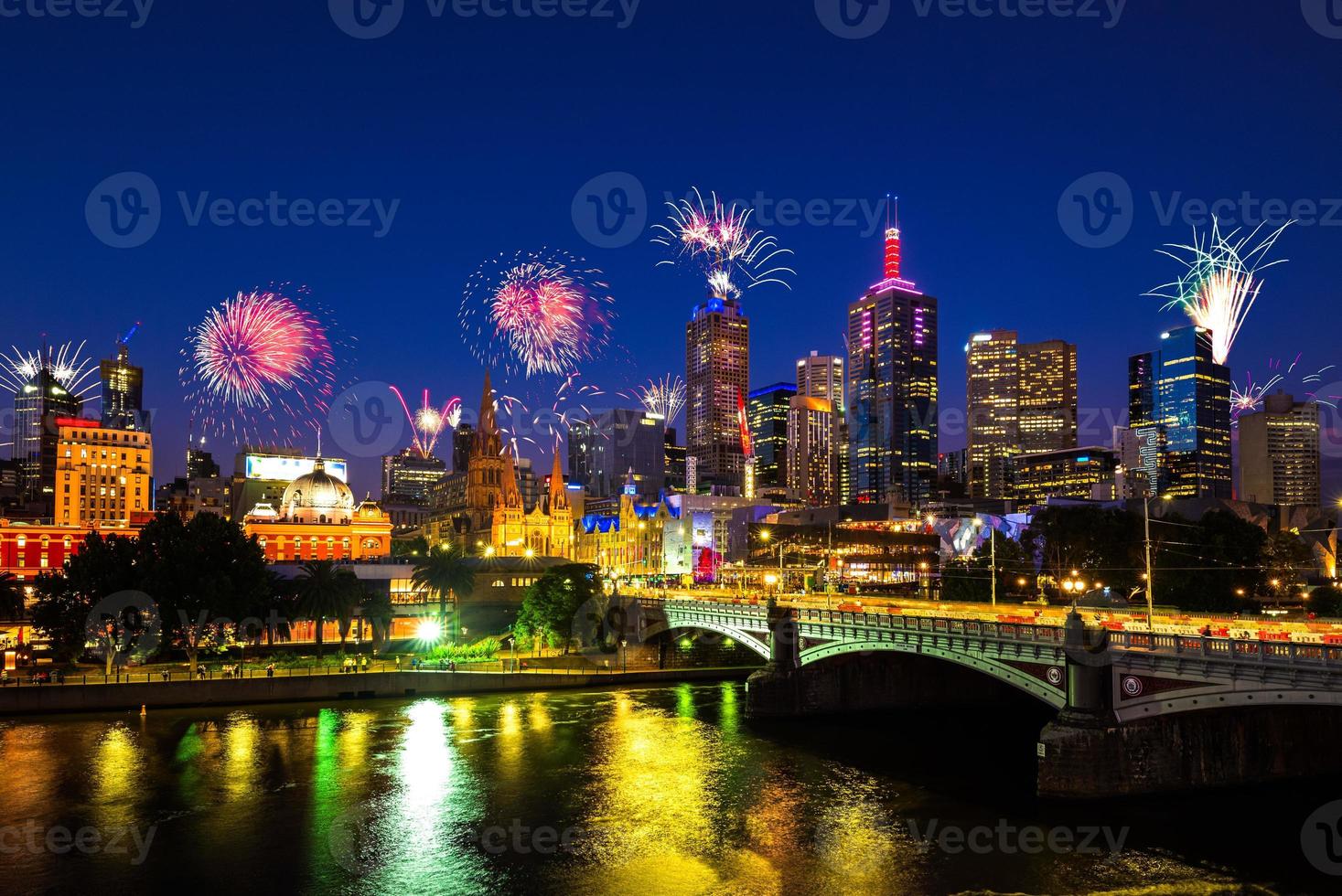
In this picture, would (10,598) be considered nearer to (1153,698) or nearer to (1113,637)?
(1113,637)

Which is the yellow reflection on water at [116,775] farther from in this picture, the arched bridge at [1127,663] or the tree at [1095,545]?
the tree at [1095,545]

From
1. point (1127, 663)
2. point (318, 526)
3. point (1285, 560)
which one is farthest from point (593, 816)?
point (318, 526)

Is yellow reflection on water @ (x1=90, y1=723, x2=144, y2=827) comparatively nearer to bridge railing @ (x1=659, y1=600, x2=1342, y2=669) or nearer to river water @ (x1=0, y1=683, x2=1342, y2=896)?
river water @ (x1=0, y1=683, x2=1342, y2=896)

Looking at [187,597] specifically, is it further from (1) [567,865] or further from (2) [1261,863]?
(2) [1261,863]

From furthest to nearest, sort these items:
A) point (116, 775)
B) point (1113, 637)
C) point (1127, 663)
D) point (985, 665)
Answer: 1. point (985, 665)
2. point (116, 775)
3. point (1113, 637)
4. point (1127, 663)

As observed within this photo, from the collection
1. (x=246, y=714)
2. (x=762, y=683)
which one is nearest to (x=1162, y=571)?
(x=762, y=683)
